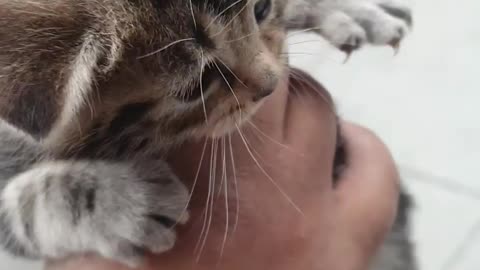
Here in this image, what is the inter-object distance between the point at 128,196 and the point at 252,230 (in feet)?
0.52

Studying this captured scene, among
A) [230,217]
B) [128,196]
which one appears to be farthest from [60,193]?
[230,217]

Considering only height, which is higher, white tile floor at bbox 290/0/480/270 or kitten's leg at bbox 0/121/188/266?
kitten's leg at bbox 0/121/188/266

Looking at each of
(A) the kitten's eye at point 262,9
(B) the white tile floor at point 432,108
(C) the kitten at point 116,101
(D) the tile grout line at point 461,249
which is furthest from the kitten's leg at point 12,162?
(D) the tile grout line at point 461,249

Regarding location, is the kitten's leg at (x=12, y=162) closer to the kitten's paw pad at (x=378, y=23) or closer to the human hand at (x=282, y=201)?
the human hand at (x=282, y=201)

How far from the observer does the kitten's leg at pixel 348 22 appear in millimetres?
1089

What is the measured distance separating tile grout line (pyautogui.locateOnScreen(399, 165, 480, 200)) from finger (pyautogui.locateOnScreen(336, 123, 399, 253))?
442mm

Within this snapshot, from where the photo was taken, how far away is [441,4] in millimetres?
1991

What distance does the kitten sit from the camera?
62 cm

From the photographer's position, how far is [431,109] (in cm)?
171

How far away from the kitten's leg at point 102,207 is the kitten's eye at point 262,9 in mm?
213

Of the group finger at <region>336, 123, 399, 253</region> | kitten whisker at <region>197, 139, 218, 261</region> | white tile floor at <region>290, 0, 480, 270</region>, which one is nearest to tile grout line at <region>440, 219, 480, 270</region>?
white tile floor at <region>290, 0, 480, 270</region>

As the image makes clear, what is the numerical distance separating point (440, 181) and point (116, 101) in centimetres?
106

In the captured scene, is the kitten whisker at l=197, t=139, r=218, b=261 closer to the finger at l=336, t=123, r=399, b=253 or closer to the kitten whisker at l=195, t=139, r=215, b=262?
the kitten whisker at l=195, t=139, r=215, b=262

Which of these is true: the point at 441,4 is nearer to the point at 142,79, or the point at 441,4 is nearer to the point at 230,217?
the point at 230,217
